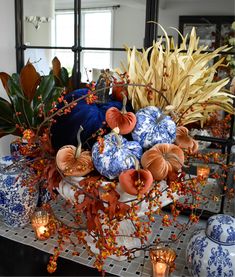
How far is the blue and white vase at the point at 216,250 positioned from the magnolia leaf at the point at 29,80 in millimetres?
492

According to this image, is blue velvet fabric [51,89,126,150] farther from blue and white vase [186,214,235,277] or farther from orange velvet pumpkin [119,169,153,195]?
blue and white vase [186,214,235,277]

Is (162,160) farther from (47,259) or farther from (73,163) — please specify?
(47,259)

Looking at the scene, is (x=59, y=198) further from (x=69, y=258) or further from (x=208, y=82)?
(x=208, y=82)

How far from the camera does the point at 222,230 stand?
1.79 feet

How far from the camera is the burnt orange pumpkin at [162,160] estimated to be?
19.4 inches

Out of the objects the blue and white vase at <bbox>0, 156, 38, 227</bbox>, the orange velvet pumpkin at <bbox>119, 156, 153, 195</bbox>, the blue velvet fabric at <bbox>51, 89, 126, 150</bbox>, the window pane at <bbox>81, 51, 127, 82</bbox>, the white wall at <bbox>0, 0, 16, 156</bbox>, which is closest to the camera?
the orange velvet pumpkin at <bbox>119, 156, 153, 195</bbox>

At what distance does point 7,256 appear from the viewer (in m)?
0.66

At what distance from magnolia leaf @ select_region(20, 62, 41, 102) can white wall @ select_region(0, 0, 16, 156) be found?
22 cm

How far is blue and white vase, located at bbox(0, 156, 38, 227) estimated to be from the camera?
0.70m

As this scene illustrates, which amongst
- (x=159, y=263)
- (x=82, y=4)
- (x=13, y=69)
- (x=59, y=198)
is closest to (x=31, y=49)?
(x=13, y=69)

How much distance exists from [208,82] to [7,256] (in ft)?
1.80

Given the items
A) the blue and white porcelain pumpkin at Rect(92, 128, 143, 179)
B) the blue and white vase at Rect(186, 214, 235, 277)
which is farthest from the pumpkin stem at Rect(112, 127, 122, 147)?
the blue and white vase at Rect(186, 214, 235, 277)

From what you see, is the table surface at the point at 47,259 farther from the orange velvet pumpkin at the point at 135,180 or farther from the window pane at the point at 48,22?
the window pane at the point at 48,22

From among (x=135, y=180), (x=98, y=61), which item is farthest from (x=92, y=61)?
(x=135, y=180)
